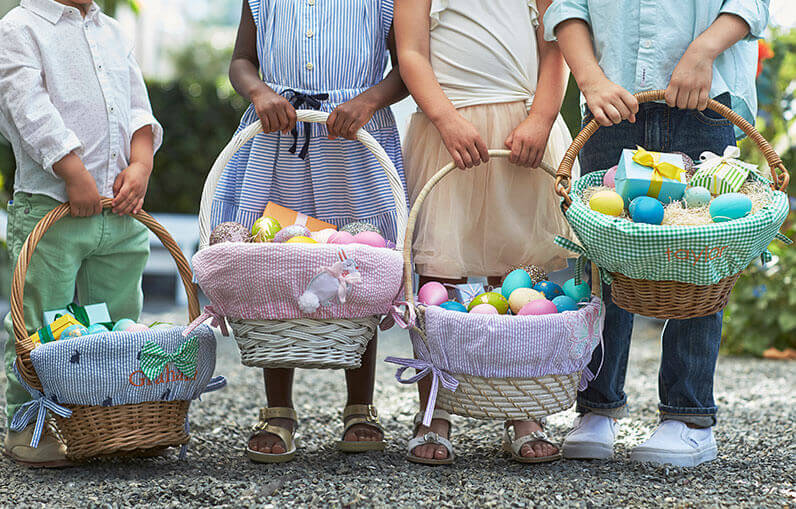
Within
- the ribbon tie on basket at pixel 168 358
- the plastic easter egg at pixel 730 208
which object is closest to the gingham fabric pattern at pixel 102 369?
the ribbon tie on basket at pixel 168 358

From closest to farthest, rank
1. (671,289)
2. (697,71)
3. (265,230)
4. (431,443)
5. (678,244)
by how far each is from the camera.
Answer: (678,244) < (671,289) < (697,71) < (265,230) < (431,443)

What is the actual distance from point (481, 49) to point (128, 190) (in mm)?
1035

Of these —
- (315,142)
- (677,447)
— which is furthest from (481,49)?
(677,447)

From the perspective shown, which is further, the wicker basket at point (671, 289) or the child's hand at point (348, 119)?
the child's hand at point (348, 119)

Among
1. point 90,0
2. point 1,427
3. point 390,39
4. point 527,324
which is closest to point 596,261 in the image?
point 527,324

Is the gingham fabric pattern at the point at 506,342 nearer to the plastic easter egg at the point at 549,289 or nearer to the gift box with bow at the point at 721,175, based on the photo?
the plastic easter egg at the point at 549,289

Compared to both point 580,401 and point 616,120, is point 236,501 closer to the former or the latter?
point 580,401

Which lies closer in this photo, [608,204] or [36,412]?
[608,204]

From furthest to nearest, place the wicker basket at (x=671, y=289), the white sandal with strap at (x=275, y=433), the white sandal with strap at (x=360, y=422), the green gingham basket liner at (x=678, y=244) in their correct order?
1. the white sandal with strap at (x=360, y=422)
2. the white sandal with strap at (x=275, y=433)
3. the wicker basket at (x=671, y=289)
4. the green gingham basket liner at (x=678, y=244)

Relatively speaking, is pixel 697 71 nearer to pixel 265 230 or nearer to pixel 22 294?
pixel 265 230

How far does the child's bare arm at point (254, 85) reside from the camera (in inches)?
79.7

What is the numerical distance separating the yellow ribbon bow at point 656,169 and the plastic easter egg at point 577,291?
31 cm

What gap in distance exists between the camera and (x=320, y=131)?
87.1 inches

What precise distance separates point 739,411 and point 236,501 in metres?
1.94
